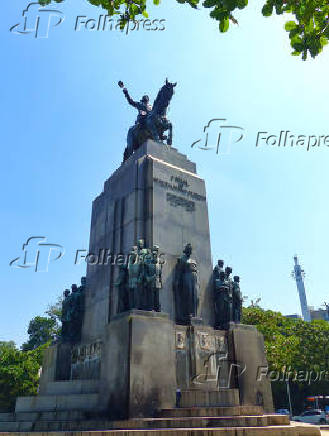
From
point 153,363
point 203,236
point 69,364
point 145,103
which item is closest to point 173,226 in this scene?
point 203,236

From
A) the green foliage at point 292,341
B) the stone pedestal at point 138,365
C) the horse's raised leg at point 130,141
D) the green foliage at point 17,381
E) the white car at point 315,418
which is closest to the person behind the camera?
the stone pedestal at point 138,365

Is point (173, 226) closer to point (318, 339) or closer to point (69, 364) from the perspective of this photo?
point (69, 364)

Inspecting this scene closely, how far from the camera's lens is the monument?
10367 mm

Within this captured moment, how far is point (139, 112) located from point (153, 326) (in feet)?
40.5

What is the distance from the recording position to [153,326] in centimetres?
1135

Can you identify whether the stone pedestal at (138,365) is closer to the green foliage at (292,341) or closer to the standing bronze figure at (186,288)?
the standing bronze figure at (186,288)

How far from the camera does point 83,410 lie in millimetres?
10914

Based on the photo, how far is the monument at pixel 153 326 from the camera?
10.4 metres

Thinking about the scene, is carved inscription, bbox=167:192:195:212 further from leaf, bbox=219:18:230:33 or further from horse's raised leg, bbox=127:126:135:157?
leaf, bbox=219:18:230:33

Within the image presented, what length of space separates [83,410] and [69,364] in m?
4.55

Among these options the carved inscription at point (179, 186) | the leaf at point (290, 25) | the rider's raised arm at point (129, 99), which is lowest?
the leaf at point (290, 25)

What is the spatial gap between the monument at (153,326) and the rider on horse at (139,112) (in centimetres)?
12

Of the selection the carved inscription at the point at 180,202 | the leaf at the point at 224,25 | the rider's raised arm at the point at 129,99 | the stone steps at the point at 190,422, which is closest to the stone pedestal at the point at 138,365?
the stone steps at the point at 190,422

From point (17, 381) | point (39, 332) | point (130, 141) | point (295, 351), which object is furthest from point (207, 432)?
point (39, 332)
